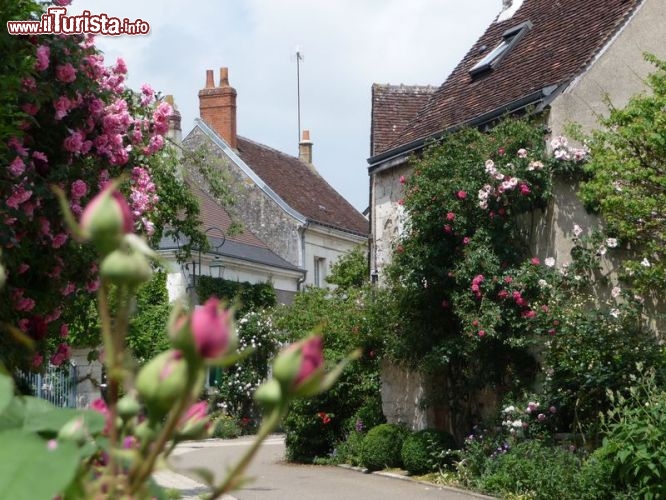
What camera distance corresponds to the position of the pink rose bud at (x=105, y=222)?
0.92m

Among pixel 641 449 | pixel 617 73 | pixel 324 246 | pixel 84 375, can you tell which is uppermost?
pixel 617 73

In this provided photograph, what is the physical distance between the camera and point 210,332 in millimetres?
862

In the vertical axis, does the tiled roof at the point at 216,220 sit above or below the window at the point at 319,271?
above

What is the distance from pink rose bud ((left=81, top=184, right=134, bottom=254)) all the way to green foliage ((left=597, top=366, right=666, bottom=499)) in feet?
31.2

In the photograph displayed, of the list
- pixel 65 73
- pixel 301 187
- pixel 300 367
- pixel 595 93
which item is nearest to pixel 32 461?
pixel 300 367

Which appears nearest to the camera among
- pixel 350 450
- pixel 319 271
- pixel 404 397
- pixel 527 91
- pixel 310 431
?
pixel 527 91

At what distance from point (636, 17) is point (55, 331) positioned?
964 cm

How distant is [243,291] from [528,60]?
13.4 meters

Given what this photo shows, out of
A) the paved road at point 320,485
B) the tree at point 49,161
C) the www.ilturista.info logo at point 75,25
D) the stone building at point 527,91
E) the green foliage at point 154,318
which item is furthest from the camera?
the green foliage at point 154,318

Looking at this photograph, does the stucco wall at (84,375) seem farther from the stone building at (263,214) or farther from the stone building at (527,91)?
the stone building at (263,214)

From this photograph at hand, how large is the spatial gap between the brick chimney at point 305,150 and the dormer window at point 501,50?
2227cm

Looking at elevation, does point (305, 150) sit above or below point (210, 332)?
above

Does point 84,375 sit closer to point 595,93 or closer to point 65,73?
point 595,93

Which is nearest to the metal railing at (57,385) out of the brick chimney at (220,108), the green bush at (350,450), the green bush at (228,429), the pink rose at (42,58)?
the green bush at (350,450)
